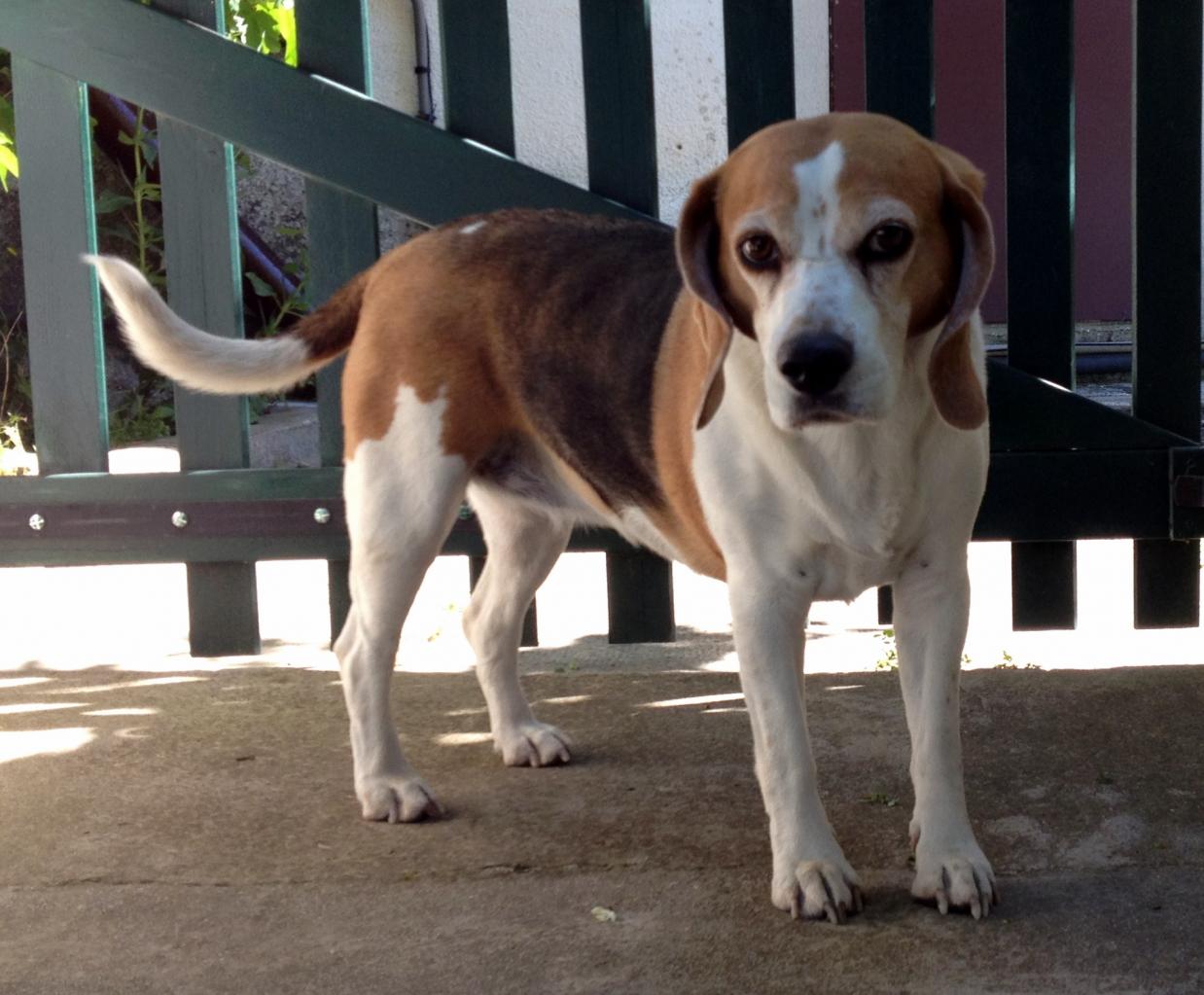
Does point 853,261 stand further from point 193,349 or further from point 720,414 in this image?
point 193,349

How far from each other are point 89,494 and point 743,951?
8.30 feet

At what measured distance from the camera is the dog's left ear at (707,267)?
2627 mm

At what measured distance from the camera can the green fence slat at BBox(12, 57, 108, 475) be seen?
4.30m

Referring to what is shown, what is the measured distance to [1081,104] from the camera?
10930 mm

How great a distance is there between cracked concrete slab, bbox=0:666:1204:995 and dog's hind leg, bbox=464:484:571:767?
13cm

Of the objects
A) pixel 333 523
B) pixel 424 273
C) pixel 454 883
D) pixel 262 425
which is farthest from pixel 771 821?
pixel 262 425

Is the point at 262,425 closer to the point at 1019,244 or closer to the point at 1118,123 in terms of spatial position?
the point at 1019,244

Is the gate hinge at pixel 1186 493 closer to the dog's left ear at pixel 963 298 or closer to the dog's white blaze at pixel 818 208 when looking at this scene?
the dog's left ear at pixel 963 298

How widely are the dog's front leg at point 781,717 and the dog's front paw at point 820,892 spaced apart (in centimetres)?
1

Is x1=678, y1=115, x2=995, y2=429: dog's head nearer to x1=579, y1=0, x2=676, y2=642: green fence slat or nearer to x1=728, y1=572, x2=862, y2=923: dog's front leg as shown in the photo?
x1=728, y1=572, x2=862, y2=923: dog's front leg

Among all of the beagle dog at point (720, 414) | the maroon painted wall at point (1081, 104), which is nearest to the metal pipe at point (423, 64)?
the maroon painted wall at point (1081, 104)

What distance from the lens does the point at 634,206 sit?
4219 millimetres

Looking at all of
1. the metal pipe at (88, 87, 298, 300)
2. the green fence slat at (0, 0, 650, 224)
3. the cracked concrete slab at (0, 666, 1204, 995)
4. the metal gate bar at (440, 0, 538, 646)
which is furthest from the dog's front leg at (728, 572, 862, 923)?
the metal pipe at (88, 87, 298, 300)

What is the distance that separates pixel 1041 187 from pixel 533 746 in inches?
77.5
